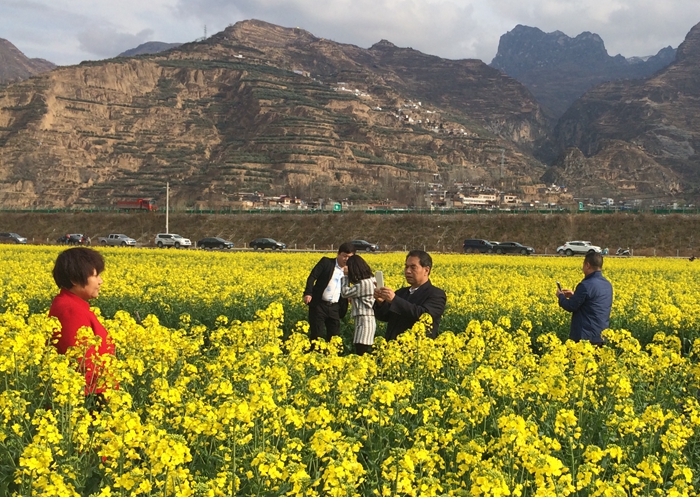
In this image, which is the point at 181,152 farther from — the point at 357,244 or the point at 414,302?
the point at 414,302

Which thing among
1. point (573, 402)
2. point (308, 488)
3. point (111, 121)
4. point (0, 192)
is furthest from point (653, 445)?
point (111, 121)

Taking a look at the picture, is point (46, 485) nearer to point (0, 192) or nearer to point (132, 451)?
point (132, 451)

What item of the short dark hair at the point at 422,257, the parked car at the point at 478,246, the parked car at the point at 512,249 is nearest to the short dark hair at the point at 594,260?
the short dark hair at the point at 422,257

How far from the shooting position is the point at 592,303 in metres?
8.77

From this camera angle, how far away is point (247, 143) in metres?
178

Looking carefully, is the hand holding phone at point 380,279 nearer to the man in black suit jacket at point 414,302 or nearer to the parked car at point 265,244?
the man in black suit jacket at point 414,302

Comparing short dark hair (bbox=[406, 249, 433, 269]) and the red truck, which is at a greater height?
short dark hair (bbox=[406, 249, 433, 269])

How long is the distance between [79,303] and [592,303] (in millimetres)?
6715

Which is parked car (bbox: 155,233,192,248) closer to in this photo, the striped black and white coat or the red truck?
the red truck

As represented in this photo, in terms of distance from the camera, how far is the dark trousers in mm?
10344

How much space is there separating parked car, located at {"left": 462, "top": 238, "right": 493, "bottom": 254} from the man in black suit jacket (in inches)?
2044

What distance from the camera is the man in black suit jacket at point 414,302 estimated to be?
25.1 ft

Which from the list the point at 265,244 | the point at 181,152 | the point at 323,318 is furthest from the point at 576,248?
the point at 181,152

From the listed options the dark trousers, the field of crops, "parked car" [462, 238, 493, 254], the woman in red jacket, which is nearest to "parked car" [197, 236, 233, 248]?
"parked car" [462, 238, 493, 254]
